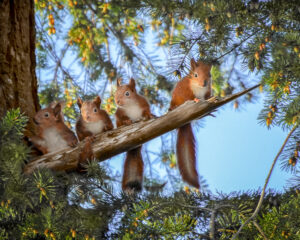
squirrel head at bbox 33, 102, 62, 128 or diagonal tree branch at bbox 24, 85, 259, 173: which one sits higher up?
squirrel head at bbox 33, 102, 62, 128

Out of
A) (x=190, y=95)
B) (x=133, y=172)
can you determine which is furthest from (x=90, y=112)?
(x=190, y=95)

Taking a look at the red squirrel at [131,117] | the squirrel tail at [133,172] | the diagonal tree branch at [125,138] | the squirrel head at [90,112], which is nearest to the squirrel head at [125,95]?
the red squirrel at [131,117]

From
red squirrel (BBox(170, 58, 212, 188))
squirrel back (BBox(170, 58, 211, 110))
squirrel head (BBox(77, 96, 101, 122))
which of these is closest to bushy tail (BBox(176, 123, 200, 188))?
red squirrel (BBox(170, 58, 212, 188))

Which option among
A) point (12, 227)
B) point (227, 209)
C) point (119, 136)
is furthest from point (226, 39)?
point (12, 227)

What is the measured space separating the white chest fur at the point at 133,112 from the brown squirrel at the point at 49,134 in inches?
10.3

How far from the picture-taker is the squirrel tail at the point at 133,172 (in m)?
1.94

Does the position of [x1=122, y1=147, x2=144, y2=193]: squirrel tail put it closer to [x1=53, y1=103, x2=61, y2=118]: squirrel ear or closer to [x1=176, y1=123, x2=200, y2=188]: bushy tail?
[x1=176, y1=123, x2=200, y2=188]: bushy tail

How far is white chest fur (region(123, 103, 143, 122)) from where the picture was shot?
2057 millimetres

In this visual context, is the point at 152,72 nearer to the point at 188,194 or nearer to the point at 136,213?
the point at 188,194

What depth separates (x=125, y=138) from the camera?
170 centimetres

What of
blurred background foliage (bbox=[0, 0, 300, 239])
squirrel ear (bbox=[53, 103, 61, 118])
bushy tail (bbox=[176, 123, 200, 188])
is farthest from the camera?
squirrel ear (bbox=[53, 103, 61, 118])

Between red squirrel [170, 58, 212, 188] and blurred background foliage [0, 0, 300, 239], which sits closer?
blurred background foliage [0, 0, 300, 239]

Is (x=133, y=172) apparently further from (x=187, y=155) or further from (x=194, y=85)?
(x=194, y=85)

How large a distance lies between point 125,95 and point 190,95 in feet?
1.00
